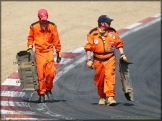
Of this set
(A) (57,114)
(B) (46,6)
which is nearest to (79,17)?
Result: (B) (46,6)

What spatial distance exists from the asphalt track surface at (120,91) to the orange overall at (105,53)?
0.49 metres

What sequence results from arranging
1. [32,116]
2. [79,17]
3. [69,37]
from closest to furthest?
[32,116] < [69,37] < [79,17]

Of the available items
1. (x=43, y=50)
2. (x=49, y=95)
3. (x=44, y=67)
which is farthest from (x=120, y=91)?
(x=43, y=50)

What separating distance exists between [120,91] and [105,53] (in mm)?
2336

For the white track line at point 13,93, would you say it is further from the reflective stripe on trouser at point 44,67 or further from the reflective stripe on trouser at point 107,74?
the reflective stripe on trouser at point 107,74

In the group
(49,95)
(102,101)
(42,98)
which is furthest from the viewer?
(49,95)

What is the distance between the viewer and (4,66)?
1673 cm

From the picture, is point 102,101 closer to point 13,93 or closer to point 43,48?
point 43,48

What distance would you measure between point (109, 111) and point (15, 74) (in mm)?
4126

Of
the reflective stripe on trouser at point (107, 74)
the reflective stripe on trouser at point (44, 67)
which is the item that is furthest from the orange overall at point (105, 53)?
the reflective stripe on trouser at point (44, 67)

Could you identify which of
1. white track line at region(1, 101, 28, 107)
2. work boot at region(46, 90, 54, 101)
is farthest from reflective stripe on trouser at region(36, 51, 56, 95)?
white track line at region(1, 101, 28, 107)

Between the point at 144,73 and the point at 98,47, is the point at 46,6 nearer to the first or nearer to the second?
the point at 144,73

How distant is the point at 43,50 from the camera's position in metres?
13.6

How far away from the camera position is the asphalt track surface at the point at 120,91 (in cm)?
1247
